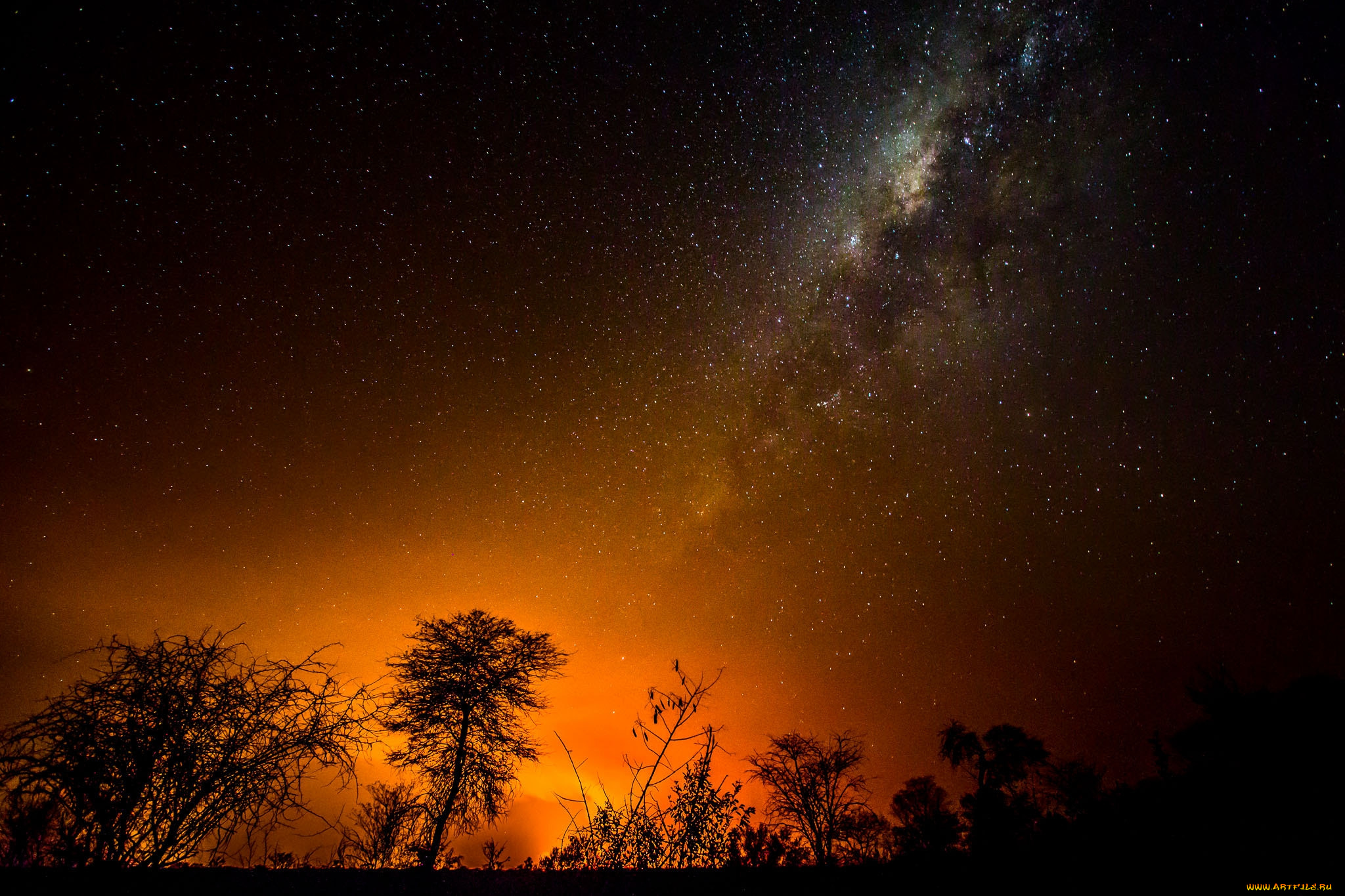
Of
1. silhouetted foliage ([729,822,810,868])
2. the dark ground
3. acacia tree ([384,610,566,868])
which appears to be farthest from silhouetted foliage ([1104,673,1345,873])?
acacia tree ([384,610,566,868])

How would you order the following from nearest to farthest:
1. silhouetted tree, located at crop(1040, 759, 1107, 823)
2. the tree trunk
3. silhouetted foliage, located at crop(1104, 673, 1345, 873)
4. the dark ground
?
the dark ground → silhouetted foliage, located at crop(1104, 673, 1345, 873) → the tree trunk → silhouetted tree, located at crop(1040, 759, 1107, 823)

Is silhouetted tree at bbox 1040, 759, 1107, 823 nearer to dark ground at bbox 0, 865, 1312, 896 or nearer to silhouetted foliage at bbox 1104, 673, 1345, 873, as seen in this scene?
silhouetted foliage at bbox 1104, 673, 1345, 873

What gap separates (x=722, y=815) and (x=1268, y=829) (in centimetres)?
863

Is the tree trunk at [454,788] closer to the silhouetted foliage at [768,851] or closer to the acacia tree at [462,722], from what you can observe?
the acacia tree at [462,722]

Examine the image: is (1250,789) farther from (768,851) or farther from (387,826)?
(387,826)

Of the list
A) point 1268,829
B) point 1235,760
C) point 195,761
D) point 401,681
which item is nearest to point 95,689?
point 195,761

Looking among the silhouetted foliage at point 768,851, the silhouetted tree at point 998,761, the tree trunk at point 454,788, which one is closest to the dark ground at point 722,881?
the silhouetted foliage at point 768,851

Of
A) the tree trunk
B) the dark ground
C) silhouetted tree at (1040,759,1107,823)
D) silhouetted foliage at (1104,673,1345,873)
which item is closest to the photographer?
the dark ground

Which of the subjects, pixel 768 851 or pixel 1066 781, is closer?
pixel 768 851

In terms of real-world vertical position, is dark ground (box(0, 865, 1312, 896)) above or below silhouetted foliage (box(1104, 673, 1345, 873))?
below

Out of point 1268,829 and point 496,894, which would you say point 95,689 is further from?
point 1268,829

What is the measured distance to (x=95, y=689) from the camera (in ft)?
10.1

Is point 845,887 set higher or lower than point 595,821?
lower

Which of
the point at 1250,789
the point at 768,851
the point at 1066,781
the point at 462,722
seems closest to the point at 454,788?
the point at 462,722
